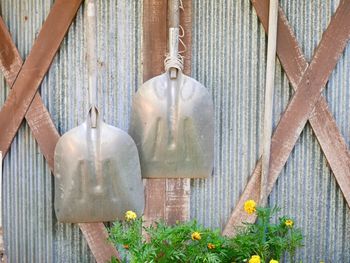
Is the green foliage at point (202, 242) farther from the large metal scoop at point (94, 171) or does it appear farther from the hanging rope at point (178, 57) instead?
the hanging rope at point (178, 57)

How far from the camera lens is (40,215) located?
9.37 feet

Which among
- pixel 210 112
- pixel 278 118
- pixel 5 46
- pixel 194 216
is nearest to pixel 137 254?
pixel 194 216

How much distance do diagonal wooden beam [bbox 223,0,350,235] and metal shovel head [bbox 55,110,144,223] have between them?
0.61 meters

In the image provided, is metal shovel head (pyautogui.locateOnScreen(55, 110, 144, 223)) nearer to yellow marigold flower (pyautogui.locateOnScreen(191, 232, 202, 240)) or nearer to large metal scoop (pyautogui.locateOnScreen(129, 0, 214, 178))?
A: large metal scoop (pyautogui.locateOnScreen(129, 0, 214, 178))

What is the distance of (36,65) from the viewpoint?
9.10 feet

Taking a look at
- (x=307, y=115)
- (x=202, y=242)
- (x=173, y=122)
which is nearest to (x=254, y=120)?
(x=307, y=115)

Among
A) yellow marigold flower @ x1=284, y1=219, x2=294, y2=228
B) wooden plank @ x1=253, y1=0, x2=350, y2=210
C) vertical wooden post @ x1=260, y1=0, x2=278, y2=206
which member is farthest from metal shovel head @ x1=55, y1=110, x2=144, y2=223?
wooden plank @ x1=253, y1=0, x2=350, y2=210

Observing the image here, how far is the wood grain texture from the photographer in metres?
2.78

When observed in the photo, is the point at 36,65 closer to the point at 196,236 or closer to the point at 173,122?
the point at 173,122

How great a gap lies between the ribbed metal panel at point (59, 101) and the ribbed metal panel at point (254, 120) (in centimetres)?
37

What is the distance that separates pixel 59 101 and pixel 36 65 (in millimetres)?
216

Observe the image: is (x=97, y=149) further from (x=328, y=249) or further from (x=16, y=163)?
(x=328, y=249)

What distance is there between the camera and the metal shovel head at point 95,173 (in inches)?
104

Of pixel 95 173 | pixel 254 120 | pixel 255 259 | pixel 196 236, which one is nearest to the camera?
pixel 255 259
